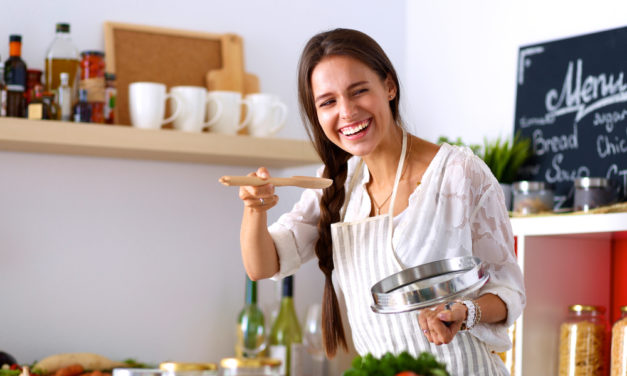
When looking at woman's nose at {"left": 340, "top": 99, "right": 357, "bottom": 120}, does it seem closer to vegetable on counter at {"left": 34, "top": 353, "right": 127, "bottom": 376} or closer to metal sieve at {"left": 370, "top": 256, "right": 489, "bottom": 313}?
metal sieve at {"left": 370, "top": 256, "right": 489, "bottom": 313}

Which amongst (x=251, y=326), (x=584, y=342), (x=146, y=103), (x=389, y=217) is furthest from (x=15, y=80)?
(x=584, y=342)

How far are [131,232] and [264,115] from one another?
0.51 metres

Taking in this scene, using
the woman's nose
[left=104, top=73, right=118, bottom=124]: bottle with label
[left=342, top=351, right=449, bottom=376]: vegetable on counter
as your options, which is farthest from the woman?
[left=104, top=73, right=118, bottom=124]: bottle with label

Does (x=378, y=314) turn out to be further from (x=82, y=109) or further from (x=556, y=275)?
(x=82, y=109)

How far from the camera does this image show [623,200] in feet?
6.50

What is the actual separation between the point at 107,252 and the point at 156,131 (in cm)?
43

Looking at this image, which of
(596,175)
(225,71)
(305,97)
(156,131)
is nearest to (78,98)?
(156,131)

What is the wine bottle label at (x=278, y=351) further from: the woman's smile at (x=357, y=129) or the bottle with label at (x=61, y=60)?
the woman's smile at (x=357, y=129)

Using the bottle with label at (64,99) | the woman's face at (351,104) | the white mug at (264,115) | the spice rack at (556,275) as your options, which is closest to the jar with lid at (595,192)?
the spice rack at (556,275)

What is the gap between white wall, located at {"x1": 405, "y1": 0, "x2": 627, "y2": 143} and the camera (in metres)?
2.22

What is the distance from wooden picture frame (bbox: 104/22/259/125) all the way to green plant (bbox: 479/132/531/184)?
0.72 m

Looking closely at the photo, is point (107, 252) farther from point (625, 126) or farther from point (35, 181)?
point (625, 126)

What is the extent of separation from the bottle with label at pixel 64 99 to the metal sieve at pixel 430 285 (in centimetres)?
122

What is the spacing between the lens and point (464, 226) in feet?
4.43
